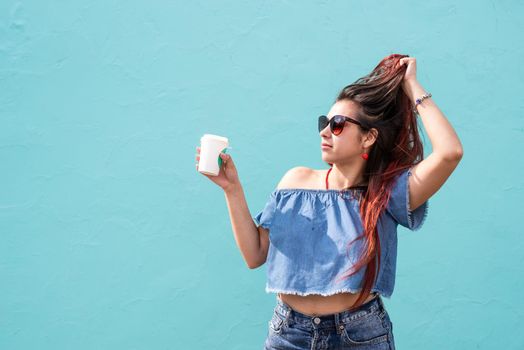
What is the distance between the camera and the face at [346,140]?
6.50 ft

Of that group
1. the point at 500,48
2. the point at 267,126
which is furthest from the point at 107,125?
the point at 500,48

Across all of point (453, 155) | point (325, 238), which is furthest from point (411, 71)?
point (325, 238)

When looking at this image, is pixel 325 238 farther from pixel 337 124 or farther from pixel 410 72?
pixel 410 72

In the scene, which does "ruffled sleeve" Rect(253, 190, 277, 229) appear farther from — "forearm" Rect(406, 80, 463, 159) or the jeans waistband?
"forearm" Rect(406, 80, 463, 159)

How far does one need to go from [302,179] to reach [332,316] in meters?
0.48

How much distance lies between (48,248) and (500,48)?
2.35 metres

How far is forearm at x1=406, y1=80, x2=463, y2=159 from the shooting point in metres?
1.79

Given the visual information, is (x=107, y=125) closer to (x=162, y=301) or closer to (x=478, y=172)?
(x=162, y=301)

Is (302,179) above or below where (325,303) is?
above

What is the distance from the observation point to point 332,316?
187 centimetres

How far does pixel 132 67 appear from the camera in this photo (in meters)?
2.98

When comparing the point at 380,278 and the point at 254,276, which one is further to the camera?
the point at 254,276

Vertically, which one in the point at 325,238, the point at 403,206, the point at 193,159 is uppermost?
the point at 193,159

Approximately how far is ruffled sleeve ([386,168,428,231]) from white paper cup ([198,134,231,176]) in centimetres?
55
